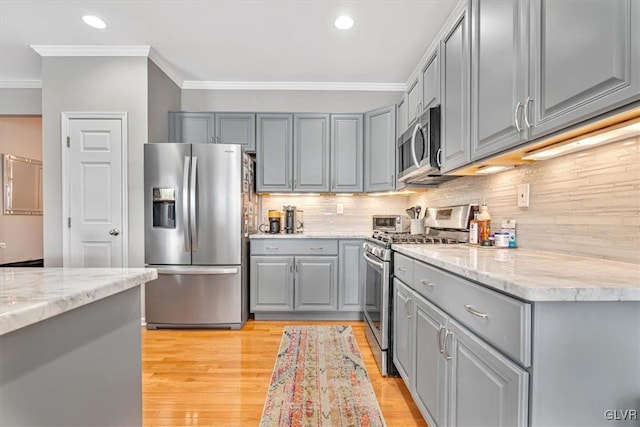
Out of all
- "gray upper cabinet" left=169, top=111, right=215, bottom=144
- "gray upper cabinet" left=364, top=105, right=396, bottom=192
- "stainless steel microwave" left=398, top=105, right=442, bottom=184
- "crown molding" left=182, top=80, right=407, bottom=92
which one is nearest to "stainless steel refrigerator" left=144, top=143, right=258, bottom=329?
"gray upper cabinet" left=169, top=111, right=215, bottom=144

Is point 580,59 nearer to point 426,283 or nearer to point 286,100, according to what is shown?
point 426,283

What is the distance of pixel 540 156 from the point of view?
1578 millimetres

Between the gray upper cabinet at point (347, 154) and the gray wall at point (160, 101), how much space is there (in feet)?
5.96

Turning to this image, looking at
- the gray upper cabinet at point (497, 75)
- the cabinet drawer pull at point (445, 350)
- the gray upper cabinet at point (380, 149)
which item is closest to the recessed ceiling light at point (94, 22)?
the gray upper cabinet at point (380, 149)

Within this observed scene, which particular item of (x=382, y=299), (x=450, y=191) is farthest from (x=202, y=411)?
(x=450, y=191)

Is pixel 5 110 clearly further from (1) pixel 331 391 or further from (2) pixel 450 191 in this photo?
(2) pixel 450 191

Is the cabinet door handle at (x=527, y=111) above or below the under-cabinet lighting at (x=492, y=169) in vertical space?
above

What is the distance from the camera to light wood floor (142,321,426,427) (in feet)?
5.98

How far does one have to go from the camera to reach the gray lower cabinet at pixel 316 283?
3.47 meters

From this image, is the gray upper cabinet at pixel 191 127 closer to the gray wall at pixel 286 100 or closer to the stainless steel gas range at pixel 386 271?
the gray wall at pixel 286 100

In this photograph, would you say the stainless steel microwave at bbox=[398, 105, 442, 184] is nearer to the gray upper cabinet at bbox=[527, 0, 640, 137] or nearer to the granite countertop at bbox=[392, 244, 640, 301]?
the gray upper cabinet at bbox=[527, 0, 640, 137]

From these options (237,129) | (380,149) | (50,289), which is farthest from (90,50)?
(50,289)

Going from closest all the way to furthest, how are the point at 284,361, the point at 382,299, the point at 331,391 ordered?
the point at 331,391 → the point at 382,299 → the point at 284,361

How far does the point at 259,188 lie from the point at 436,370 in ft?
9.00
